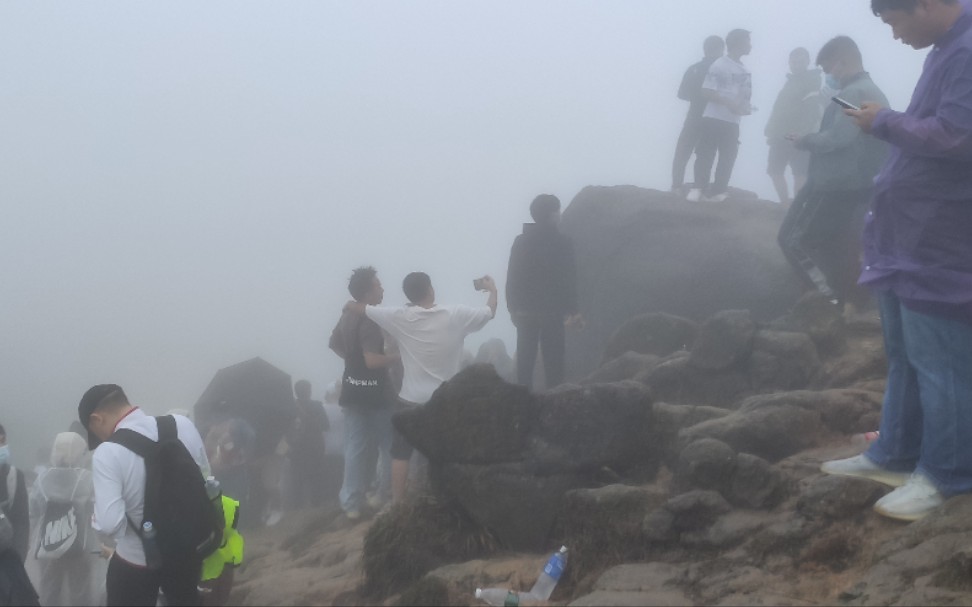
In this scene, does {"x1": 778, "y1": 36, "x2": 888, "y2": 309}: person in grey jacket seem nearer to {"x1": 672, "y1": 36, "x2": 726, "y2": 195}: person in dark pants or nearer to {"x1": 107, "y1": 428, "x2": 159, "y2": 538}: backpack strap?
{"x1": 672, "y1": 36, "x2": 726, "y2": 195}: person in dark pants

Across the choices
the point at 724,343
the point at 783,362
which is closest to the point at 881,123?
the point at 783,362

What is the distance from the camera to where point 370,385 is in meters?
8.17

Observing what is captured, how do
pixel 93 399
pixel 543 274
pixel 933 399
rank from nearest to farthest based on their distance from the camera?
pixel 933 399, pixel 93 399, pixel 543 274

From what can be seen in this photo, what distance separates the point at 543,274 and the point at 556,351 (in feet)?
2.91

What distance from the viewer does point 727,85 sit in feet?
38.2

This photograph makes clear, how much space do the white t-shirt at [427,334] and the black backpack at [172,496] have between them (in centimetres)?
313

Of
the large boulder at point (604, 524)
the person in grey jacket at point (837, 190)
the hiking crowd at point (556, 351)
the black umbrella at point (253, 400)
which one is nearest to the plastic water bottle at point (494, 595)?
the large boulder at point (604, 524)

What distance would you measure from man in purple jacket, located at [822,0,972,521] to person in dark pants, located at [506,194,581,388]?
5.03m

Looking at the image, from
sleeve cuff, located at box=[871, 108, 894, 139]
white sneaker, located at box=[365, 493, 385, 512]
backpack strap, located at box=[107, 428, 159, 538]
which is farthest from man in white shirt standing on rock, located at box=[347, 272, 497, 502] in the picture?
sleeve cuff, located at box=[871, 108, 894, 139]

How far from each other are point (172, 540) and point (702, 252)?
8505mm

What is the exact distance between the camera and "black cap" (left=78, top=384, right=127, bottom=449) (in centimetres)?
494

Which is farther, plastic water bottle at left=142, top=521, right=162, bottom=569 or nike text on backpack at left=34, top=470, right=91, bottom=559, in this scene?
nike text on backpack at left=34, top=470, right=91, bottom=559

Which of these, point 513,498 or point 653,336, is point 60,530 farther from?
A: point 653,336

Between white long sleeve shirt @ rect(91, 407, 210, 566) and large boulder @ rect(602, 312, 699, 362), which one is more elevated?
white long sleeve shirt @ rect(91, 407, 210, 566)
